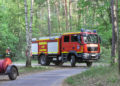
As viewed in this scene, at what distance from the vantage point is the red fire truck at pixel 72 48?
25.1m

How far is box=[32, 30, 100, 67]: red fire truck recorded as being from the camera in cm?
2514

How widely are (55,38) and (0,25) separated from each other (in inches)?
612

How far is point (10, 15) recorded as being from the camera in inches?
1918

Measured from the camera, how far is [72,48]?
25906 mm

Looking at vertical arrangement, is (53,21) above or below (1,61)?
above

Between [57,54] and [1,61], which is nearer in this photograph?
[1,61]

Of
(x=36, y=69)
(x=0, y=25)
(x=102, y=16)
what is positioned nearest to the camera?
(x=36, y=69)

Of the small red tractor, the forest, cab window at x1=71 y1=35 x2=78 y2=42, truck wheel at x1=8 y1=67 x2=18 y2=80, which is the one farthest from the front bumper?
the small red tractor

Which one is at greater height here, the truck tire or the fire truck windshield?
the fire truck windshield

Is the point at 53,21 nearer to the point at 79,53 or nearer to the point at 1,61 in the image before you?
the point at 79,53

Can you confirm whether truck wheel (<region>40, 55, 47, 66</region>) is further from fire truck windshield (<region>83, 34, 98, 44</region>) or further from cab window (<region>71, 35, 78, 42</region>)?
fire truck windshield (<region>83, 34, 98, 44</region>)

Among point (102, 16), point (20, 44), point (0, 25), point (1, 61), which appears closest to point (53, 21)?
point (20, 44)

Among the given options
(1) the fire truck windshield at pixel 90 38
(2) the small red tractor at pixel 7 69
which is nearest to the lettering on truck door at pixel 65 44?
(1) the fire truck windshield at pixel 90 38

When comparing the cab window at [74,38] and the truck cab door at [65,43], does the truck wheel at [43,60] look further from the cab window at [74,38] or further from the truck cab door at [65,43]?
the cab window at [74,38]
